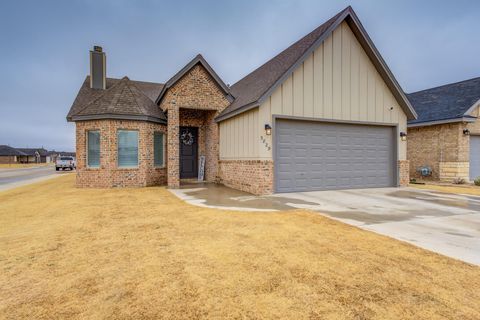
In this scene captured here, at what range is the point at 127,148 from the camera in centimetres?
1108

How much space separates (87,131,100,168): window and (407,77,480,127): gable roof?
17.6m

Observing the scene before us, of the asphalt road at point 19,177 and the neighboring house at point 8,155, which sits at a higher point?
the neighboring house at point 8,155

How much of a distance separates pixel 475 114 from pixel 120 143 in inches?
745

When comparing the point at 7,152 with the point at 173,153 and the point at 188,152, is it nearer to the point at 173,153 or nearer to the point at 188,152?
the point at 188,152

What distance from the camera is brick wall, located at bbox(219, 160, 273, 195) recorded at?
862cm

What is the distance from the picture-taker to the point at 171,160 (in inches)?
432

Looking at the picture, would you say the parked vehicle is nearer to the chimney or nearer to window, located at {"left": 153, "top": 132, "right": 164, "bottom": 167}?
the chimney

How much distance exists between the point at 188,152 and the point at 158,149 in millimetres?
2261

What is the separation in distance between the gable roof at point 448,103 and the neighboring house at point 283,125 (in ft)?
14.9

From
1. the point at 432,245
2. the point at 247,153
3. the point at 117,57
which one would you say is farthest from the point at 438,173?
the point at 117,57

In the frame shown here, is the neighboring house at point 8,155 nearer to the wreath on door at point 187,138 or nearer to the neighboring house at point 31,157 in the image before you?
the neighboring house at point 31,157

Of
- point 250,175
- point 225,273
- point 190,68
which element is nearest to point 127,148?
point 190,68

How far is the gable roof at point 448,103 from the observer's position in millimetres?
13312

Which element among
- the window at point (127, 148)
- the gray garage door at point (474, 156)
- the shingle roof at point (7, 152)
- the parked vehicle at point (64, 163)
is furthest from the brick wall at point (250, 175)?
the shingle roof at point (7, 152)
